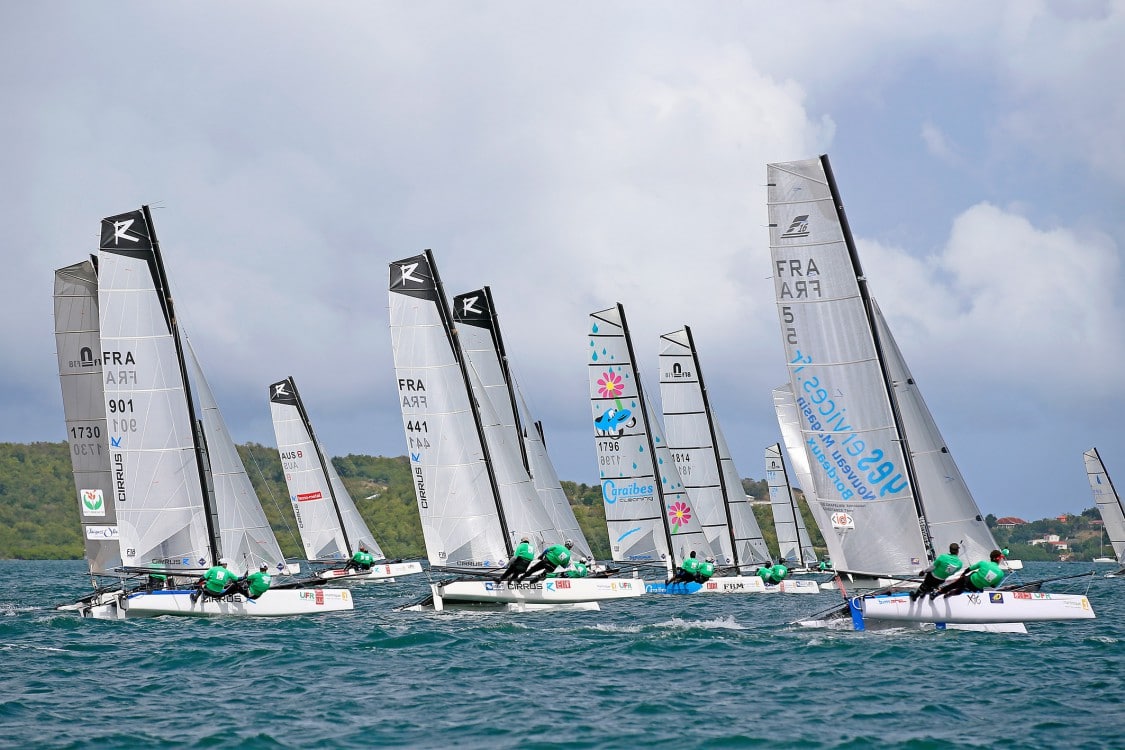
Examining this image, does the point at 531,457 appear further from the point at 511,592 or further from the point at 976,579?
the point at 976,579

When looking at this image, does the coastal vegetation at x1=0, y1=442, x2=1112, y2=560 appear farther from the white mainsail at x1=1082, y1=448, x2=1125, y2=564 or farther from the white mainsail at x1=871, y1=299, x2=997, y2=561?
the white mainsail at x1=871, y1=299, x2=997, y2=561

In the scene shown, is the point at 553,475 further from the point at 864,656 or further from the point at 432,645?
the point at 864,656

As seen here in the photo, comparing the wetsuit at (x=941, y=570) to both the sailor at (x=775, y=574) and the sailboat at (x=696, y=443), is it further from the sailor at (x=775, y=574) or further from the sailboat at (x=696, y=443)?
the sailboat at (x=696, y=443)

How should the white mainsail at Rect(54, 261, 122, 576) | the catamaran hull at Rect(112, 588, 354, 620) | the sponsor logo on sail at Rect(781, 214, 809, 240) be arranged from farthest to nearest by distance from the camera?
the white mainsail at Rect(54, 261, 122, 576) < the catamaran hull at Rect(112, 588, 354, 620) < the sponsor logo on sail at Rect(781, 214, 809, 240)

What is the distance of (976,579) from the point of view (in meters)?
20.2

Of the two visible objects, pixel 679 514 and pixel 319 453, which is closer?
pixel 679 514

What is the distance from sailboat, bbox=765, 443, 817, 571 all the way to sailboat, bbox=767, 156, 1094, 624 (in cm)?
3050

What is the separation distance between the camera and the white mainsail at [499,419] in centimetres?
3050

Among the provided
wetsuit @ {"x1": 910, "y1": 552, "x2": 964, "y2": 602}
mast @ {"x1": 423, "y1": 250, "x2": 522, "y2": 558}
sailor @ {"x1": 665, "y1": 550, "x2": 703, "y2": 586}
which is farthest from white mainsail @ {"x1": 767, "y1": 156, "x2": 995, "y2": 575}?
sailor @ {"x1": 665, "y1": 550, "x2": 703, "y2": 586}

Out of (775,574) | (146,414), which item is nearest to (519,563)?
(146,414)

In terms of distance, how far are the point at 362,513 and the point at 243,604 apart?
8369cm

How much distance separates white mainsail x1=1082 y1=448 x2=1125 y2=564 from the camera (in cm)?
5772

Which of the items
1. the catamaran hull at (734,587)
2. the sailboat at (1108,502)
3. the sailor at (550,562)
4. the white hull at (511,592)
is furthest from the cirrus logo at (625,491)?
the sailboat at (1108,502)

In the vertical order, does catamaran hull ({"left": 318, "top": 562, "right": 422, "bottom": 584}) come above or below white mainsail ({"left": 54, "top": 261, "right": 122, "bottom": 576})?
below
